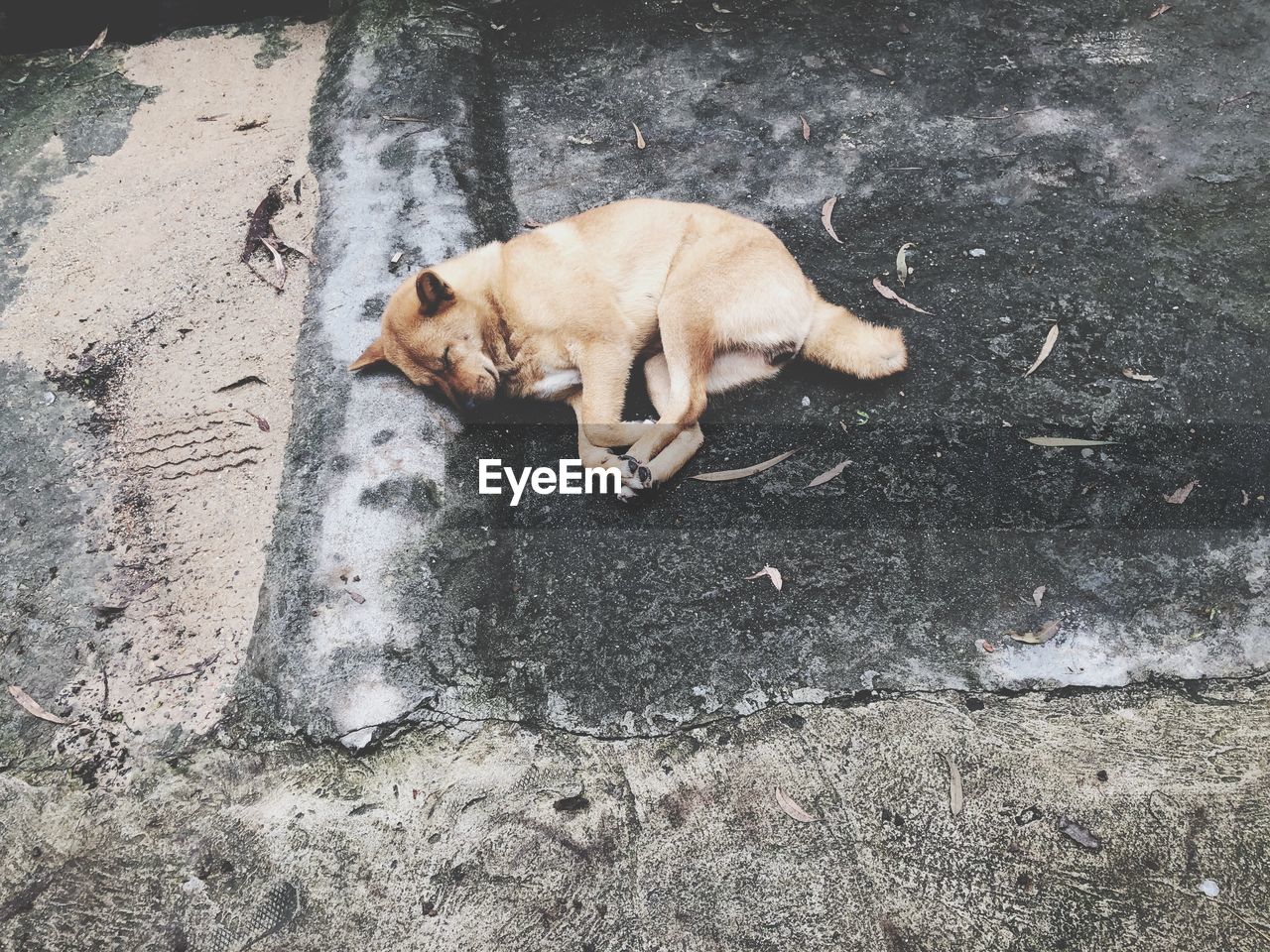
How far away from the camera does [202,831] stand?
2547 mm

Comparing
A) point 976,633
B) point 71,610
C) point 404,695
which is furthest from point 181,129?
point 976,633

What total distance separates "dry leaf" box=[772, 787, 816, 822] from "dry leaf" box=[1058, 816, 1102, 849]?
0.70 m

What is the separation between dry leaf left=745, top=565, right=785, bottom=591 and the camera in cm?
313

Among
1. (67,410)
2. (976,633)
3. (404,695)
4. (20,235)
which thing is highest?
(20,235)

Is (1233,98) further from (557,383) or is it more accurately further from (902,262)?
(557,383)

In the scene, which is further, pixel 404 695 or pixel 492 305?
pixel 492 305

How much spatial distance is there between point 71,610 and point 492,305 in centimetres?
210

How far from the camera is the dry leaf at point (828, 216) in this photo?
14.7 feet

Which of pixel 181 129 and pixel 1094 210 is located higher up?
pixel 181 129

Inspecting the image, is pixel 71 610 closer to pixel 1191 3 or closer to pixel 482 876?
pixel 482 876

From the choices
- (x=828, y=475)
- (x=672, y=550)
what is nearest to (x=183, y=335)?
(x=672, y=550)

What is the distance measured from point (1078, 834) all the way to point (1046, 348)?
2267 mm

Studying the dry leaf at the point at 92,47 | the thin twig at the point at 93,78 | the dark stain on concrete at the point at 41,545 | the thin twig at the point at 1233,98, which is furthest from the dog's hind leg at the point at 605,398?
the dry leaf at the point at 92,47

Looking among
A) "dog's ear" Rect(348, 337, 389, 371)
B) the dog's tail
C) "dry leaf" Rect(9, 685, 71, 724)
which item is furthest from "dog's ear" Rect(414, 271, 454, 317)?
"dry leaf" Rect(9, 685, 71, 724)
